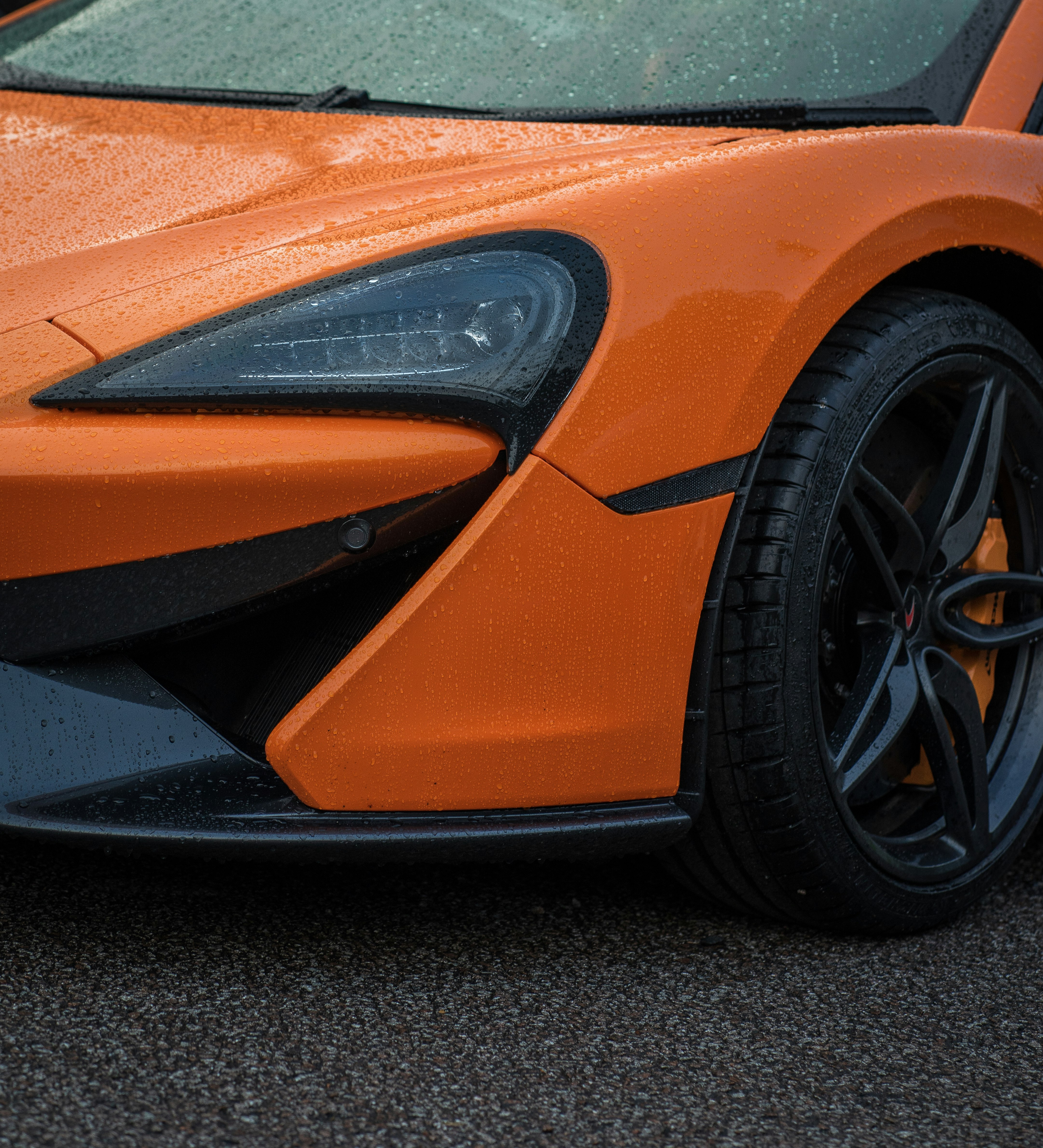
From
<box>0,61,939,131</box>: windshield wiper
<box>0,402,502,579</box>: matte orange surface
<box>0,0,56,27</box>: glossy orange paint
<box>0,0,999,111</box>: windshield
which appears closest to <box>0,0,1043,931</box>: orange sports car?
<box>0,402,502,579</box>: matte orange surface

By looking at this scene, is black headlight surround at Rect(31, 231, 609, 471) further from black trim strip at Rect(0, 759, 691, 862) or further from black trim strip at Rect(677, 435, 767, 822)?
black trim strip at Rect(0, 759, 691, 862)

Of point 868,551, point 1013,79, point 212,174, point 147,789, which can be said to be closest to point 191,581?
point 147,789

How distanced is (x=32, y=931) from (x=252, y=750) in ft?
1.34

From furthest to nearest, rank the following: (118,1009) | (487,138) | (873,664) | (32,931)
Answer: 1. (487,138)
2. (873,664)
3. (32,931)
4. (118,1009)

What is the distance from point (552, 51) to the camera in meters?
2.10

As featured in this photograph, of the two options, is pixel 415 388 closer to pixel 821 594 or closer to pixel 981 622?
pixel 821 594

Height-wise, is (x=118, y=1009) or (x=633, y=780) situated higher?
(x=633, y=780)

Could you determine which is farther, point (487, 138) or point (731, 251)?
point (487, 138)

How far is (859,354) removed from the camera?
5.09 ft

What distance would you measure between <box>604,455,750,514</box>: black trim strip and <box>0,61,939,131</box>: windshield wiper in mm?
723

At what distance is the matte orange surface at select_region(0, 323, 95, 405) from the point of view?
1.23 meters

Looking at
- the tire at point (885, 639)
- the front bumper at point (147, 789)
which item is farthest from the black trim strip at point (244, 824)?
the tire at point (885, 639)

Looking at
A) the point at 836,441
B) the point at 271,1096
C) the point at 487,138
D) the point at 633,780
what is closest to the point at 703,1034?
the point at 633,780

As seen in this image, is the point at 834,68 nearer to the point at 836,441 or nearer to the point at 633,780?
the point at 836,441
